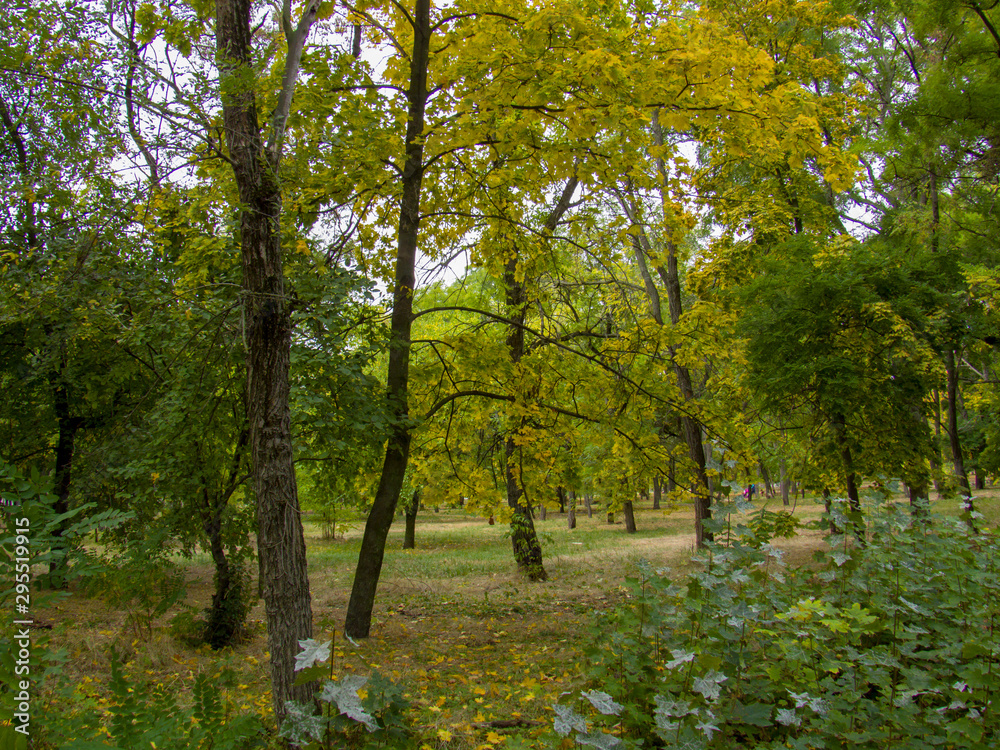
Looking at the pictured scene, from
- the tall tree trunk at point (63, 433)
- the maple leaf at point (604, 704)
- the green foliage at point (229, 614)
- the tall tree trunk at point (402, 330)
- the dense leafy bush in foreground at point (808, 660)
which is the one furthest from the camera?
the tall tree trunk at point (63, 433)

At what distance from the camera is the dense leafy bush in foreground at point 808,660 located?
2631 millimetres

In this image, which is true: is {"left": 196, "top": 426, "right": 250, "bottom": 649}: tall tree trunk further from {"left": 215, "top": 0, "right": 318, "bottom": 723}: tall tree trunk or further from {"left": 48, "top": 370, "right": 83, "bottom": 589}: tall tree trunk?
{"left": 215, "top": 0, "right": 318, "bottom": 723}: tall tree trunk

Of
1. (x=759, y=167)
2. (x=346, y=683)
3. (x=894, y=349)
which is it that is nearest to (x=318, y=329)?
(x=346, y=683)

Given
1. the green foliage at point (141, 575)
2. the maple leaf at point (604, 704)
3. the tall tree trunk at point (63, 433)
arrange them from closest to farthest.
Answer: the maple leaf at point (604, 704), the green foliage at point (141, 575), the tall tree trunk at point (63, 433)

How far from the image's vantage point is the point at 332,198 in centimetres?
647

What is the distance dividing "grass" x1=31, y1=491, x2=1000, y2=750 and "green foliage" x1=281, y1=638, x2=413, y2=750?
0.18 metres

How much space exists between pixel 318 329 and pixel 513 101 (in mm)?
2744

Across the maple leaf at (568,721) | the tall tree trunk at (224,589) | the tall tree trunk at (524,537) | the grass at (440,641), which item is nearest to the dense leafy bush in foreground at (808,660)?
the maple leaf at (568,721)

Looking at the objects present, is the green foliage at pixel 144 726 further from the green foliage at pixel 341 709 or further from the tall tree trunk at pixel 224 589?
the tall tree trunk at pixel 224 589

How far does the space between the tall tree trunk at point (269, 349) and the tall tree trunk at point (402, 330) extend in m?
2.62

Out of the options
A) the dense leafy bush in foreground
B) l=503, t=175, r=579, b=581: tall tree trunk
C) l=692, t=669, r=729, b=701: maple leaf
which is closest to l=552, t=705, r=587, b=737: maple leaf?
the dense leafy bush in foreground

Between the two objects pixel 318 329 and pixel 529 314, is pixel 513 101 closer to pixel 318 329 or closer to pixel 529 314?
pixel 318 329

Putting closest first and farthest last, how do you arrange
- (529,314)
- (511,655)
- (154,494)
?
(154,494) < (511,655) < (529,314)

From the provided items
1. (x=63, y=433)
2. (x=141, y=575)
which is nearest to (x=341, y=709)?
(x=141, y=575)
